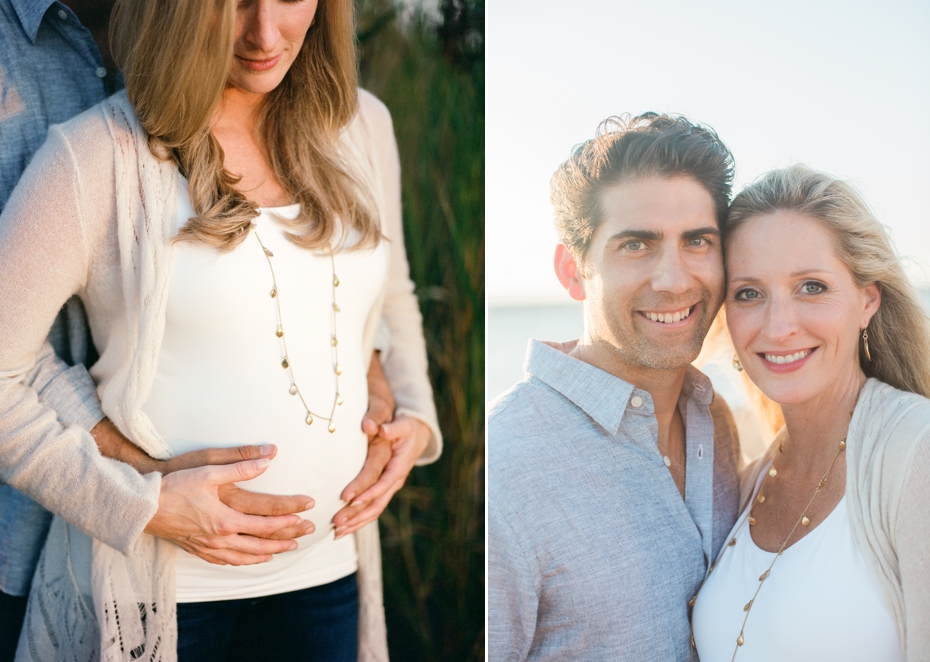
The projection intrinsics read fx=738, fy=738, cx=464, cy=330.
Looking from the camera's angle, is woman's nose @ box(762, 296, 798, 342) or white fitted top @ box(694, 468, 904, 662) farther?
woman's nose @ box(762, 296, 798, 342)

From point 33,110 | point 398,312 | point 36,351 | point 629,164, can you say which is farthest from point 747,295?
point 33,110

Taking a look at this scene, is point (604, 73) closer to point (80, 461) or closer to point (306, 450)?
point (306, 450)

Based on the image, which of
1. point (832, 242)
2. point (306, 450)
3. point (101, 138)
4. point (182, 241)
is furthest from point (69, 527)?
point (832, 242)

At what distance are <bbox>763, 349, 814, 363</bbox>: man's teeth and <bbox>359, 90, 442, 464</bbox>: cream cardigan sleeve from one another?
0.71 m

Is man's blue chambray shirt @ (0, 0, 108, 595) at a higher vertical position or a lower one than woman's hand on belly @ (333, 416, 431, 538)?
higher

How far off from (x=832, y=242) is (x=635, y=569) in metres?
0.68

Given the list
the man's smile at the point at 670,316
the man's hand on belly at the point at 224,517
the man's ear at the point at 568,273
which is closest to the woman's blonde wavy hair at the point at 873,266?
the man's smile at the point at 670,316

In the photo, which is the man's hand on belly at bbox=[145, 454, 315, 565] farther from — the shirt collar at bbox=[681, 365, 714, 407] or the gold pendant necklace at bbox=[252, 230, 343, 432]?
the shirt collar at bbox=[681, 365, 714, 407]

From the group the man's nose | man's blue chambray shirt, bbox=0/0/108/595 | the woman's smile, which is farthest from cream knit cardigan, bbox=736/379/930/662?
man's blue chambray shirt, bbox=0/0/108/595

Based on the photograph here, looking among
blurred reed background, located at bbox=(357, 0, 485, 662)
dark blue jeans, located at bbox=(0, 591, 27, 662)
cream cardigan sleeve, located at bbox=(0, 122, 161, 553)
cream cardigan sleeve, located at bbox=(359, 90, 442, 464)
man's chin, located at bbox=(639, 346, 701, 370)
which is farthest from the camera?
blurred reed background, located at bbox=(357, 0, 485, 662)

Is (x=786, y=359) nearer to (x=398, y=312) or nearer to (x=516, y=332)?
(x=516, y=332)

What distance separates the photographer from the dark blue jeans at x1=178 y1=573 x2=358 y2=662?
127cm

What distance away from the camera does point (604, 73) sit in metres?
1.42

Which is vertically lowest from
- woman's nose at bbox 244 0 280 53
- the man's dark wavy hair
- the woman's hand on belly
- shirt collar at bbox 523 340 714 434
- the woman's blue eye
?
the woman's hand on belly
